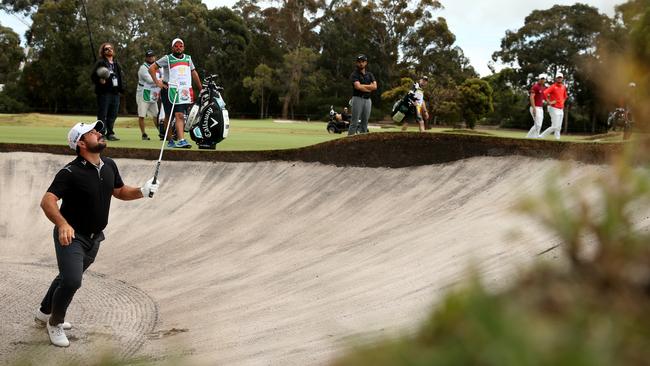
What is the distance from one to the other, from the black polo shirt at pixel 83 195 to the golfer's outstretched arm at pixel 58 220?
18 cm

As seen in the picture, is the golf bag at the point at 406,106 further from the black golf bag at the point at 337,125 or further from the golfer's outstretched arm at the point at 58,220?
the golfer's outstretched arm at the point at 58,220

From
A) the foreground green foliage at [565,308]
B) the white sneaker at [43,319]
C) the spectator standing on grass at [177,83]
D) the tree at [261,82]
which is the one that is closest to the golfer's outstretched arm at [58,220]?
the white sneaker at [43,319]

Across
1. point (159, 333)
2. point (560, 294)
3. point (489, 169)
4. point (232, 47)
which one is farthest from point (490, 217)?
point (232, 47)

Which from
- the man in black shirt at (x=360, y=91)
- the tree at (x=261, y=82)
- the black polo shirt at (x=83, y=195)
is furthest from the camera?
the tree at (x=261, y=82)

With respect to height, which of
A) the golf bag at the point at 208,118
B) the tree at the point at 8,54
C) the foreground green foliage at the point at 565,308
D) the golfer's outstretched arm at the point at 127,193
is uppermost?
the tree at the point at 8,54

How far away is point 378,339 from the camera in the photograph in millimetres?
913

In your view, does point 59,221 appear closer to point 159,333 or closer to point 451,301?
point 159,333

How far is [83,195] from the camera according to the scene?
752 cm

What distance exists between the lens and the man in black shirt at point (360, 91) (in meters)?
17.0

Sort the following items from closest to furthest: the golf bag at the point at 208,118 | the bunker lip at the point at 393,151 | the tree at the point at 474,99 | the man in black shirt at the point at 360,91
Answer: the bunker lip at the point at 393,151 → the golf bag at the point at 208,118 → the man in black shirt at the point at 360,91 → the tree at the point at 474,99

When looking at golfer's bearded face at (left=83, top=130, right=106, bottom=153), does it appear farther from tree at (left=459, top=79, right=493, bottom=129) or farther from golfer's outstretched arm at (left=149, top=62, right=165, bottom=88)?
tree at (left=459, top=79, right=493, bottom=129)

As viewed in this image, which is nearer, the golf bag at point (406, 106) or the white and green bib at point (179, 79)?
the white and green bib at point (179, 79)

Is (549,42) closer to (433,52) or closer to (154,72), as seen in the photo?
(433,52)

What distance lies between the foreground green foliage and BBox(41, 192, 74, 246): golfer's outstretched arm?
21.6ft
